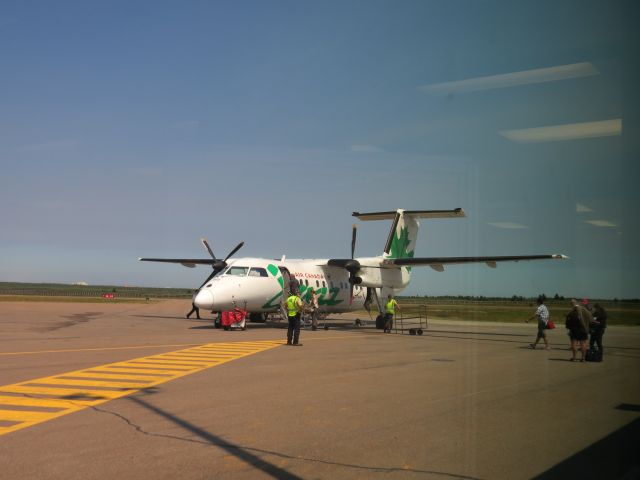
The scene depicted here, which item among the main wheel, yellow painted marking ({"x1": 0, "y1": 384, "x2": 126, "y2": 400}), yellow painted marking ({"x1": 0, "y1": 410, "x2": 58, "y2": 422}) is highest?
the main wheel

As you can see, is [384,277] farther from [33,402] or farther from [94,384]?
[33,402]

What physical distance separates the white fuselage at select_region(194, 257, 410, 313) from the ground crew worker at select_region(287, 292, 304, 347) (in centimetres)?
616

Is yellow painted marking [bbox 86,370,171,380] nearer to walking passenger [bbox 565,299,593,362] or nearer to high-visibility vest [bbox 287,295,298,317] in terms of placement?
high-visibility vest [bbox 287,295,298,317]

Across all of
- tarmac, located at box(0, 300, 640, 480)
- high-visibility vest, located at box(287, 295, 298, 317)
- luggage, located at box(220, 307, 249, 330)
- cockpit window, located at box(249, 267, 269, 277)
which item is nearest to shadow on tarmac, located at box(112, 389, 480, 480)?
tarmac, located at box(0, 300, 640, 480)

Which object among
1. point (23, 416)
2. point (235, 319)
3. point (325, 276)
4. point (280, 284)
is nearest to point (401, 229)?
point (325, 276)

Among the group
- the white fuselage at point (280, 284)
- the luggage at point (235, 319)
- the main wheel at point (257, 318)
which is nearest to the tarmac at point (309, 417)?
the white fuselage at point (280, 284)

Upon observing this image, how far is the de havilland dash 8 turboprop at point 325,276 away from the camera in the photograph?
24344mm

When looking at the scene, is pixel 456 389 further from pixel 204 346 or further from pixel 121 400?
pixel 204 346

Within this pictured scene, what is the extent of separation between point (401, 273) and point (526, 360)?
15808 mm

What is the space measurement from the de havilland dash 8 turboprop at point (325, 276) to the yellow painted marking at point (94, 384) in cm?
905

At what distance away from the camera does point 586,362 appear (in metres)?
15.4

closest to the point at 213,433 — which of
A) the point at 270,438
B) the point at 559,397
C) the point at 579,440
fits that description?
the point at 270,438

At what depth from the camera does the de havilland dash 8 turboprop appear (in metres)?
24.3

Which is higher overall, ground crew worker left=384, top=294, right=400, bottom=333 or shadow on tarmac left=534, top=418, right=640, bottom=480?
ground crew worker left=384, top=294, right=400, bottom=333
